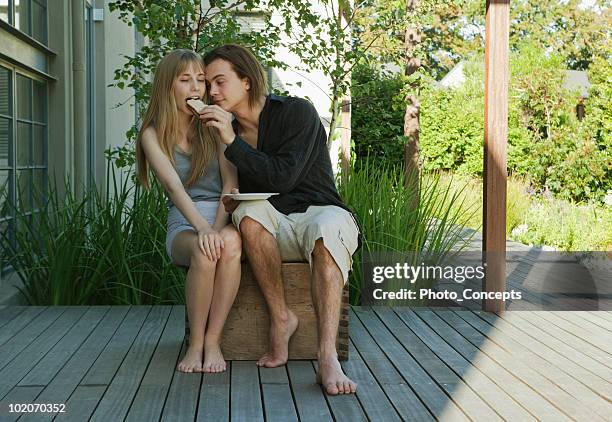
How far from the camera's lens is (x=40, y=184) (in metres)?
5.37

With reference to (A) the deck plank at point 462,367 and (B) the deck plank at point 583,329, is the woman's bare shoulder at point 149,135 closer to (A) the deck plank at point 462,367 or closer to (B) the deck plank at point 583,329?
(A) the deck plank at point 462,367

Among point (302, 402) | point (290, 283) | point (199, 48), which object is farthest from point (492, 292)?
point (199, 48)

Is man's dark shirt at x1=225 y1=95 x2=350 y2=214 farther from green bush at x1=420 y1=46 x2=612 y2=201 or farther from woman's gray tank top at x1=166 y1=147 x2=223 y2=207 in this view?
green bush at x1=420 y1=46 x2=612 y2=201

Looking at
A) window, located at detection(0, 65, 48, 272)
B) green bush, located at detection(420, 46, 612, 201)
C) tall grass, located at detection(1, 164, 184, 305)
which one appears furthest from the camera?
green bush, located at detection(420, 46, 612, 201)

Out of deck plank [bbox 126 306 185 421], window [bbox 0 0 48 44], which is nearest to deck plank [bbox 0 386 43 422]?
deck plank [bbox 126 306 185 421]

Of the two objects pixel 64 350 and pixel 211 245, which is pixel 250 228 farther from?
pixel 64 350

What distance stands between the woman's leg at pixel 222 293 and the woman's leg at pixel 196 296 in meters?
0.02

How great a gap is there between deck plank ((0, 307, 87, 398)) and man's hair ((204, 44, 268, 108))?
3.85 ft

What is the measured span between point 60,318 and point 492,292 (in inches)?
78.6

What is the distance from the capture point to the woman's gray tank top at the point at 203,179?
3.36 metres

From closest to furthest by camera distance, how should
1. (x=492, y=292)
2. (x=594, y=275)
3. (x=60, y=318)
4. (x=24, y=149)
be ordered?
(x=60, y=318)
(x=492, y=292)
(x=24, y=149)
(x=594, y=275)

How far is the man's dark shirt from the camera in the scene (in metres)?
3.06

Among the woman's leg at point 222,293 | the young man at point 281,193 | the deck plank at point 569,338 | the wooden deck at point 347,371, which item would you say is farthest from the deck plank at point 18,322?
the deck plank at point 569,338

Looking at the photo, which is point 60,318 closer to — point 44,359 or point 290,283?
point 44,359
